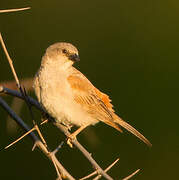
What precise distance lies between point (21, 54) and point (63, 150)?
1791mm

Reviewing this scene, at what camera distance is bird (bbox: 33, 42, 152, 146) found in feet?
12.5

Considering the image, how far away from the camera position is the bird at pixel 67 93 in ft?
12.5

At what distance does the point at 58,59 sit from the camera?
4039 millimetres

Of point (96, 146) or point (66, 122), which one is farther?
point (96, 146)

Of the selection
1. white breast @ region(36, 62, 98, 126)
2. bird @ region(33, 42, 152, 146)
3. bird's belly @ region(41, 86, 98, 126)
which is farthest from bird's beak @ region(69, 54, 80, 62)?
bird's belly @ region(41, 86, 98, 126)

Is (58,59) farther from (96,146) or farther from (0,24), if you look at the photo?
(0,24)

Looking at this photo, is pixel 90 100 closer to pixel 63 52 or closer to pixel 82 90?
pixel 82 90

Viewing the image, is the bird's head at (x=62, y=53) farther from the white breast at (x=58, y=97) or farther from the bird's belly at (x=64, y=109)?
the bird's belly at (x=64, y=109)

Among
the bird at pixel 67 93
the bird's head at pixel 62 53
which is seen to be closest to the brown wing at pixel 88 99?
the bird at pixel 67 93

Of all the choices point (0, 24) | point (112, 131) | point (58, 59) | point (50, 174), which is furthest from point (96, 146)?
point (0, 24)

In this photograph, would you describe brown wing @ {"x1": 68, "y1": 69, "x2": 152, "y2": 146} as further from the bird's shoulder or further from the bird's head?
the bird's head

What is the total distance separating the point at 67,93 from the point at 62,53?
0.39 meters

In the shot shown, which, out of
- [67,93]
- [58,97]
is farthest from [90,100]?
[58,97]

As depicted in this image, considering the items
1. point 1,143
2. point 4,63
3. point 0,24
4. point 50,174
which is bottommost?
point 50,174
